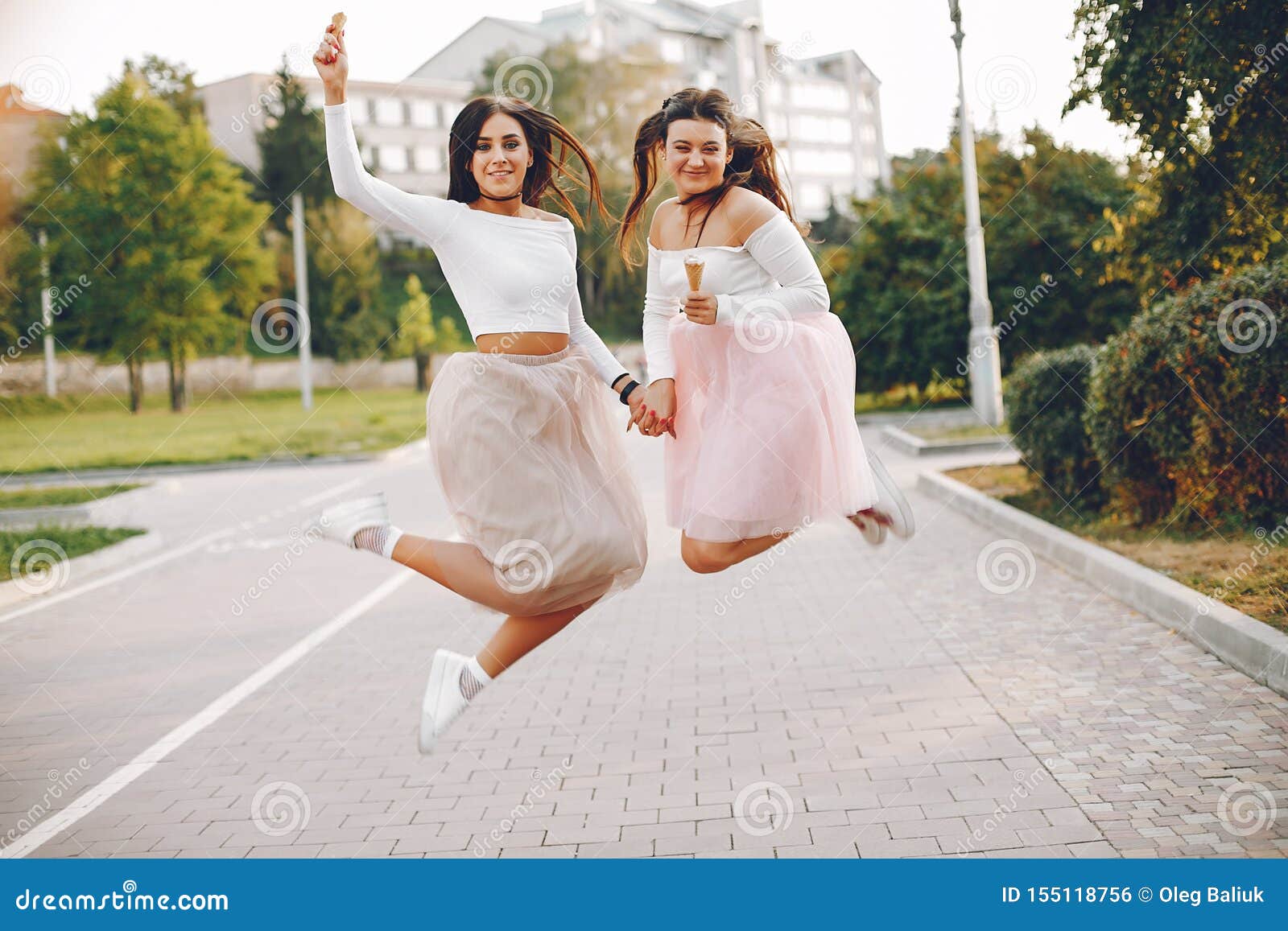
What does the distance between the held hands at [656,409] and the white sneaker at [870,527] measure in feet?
1.98

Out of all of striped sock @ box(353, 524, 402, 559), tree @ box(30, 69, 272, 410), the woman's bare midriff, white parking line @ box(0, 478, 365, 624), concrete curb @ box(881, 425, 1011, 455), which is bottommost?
white parking line @ box(0, 478, 365, 624)

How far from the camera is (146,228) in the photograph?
3678 centimetres

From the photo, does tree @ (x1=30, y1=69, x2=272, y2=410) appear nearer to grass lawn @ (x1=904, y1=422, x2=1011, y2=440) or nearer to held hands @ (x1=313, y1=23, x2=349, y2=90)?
grass lawn @ (x1=904, y1=422, x2=1011, y2=440)

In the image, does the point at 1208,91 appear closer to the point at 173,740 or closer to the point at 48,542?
the point at 173,740

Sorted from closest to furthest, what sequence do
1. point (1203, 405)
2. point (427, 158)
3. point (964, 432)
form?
point (1203, 405) → point (964, 432) → point (427, 158)

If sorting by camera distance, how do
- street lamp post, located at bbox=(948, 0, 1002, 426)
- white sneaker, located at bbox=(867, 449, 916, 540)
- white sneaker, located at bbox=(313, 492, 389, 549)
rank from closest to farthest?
white sneaker, located at bbox=(313, 492, 389, 549)
white sneaker, located at bbox=(867, 449, 916, 540)
street lamp post, located at bbox=(948, 0, 1002, 426)

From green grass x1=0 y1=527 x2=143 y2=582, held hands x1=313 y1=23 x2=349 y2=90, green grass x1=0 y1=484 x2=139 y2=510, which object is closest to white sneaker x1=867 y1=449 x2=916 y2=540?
held hands x1=313 y1=23 x2=349 y2=90

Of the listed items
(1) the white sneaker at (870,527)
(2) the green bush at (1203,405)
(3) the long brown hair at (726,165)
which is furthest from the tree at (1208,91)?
(1) the white sneaker at (870,527)

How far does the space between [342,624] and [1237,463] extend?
679cm

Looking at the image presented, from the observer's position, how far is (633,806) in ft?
17.9

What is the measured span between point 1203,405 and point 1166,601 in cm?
174

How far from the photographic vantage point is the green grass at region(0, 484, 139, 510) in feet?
58.8

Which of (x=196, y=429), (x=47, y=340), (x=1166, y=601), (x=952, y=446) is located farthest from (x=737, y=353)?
(x=47, y=340)

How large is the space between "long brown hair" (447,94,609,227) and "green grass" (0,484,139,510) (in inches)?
629
